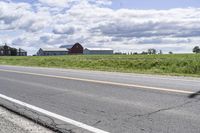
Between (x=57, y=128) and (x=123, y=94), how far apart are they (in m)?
3.73

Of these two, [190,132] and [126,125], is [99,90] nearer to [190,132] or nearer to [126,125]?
[126,125]

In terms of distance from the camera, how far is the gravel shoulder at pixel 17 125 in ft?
20.4

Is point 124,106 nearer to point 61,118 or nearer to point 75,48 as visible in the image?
point 61,118

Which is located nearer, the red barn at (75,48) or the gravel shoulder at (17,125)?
the gravel shoulder at (17,125)

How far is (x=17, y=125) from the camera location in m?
6.65

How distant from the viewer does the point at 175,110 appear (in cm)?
725

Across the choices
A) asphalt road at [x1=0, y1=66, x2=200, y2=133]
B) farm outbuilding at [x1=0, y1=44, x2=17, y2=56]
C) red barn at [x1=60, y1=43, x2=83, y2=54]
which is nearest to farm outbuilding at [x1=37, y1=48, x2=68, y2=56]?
red barn at [x1=60, y1=43, x2=83, y2=54]

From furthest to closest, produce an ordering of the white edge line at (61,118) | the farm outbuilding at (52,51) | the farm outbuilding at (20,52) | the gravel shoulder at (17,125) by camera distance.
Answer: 1. the farm outbuilding at (20,52)
2. the farm outbuilding at (52,51)
3. the gravel shoulder at (17,125)
4. the white edge line at (61,118)

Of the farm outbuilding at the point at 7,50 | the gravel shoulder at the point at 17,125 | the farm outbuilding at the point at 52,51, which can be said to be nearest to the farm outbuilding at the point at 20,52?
the farm outbuilding at the point at 7,50

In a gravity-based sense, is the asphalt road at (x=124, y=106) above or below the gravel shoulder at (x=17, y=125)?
above

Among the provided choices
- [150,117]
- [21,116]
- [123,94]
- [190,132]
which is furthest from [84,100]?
[190,132]

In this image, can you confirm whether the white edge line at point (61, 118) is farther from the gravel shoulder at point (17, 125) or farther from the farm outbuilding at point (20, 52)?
the farm outbuilding at point (20, 52)

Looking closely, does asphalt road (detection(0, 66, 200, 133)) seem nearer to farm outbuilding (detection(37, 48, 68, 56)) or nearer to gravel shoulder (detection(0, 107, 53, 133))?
gravel shoulder (detection(0, 107, 53, 133))

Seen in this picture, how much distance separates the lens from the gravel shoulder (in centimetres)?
621
